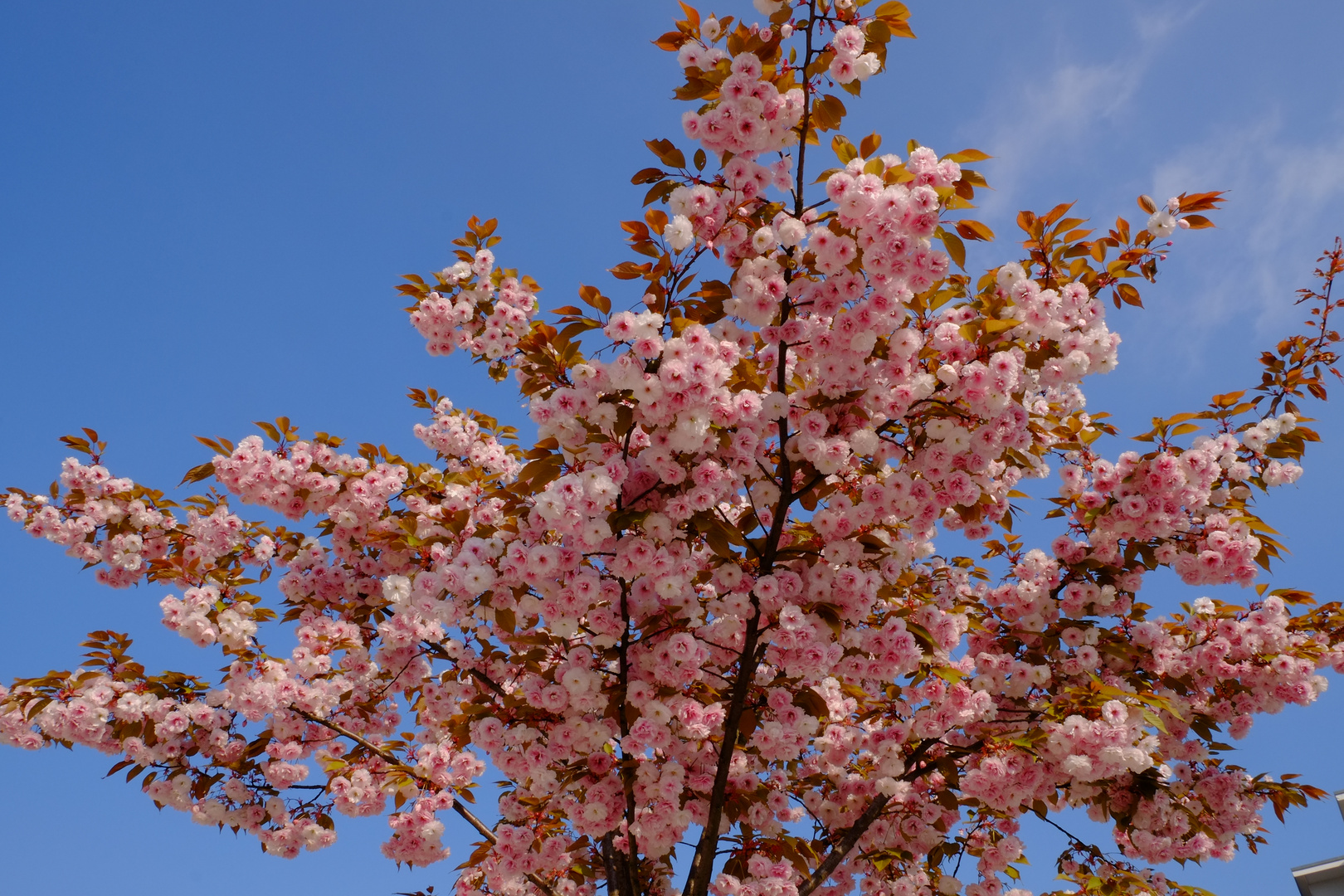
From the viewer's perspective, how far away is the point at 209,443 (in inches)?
233

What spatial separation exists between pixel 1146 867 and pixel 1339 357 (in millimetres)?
3250

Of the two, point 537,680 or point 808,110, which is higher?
point 808,110

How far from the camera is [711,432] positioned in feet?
13.5

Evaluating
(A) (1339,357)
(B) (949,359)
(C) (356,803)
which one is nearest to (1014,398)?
(B) (949,359)

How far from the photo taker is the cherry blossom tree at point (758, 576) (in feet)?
13.5

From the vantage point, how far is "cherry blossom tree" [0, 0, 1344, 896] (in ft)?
13.5

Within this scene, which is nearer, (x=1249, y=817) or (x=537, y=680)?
(x=537, y=680)

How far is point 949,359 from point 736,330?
1034 millimetres

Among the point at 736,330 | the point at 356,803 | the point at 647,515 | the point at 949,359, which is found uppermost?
the point at 736,330

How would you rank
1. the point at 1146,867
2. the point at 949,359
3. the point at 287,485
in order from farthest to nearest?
the point at 287,485 < the point at 1146,867 < the point at 949,359

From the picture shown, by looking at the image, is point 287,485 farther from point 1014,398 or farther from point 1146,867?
point 1146,867

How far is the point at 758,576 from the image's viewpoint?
14.7 feet

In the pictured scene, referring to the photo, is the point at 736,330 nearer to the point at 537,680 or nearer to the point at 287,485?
the point at 537,680

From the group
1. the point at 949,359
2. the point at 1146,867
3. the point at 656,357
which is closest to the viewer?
the point at 656,357
